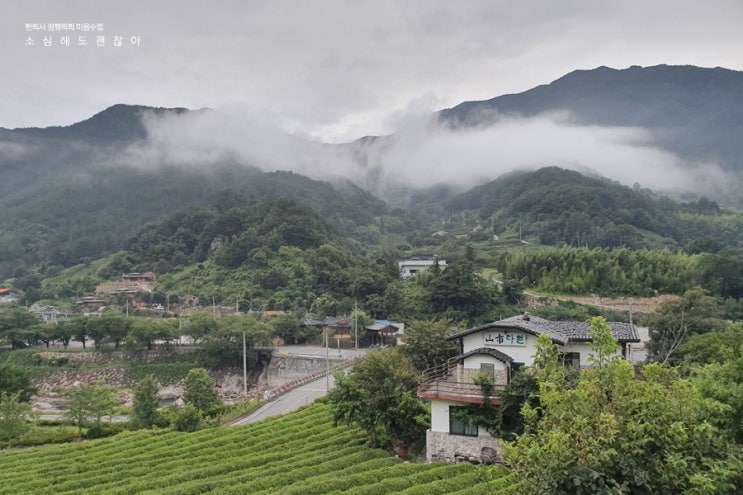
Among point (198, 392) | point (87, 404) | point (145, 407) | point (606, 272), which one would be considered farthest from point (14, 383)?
point (606, 272)

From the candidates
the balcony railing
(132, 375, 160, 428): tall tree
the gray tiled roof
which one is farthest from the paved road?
the gray tiled roof

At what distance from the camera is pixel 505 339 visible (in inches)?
765

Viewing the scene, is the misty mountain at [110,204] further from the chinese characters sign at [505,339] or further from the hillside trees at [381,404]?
the chinese characters sign at [505,339]

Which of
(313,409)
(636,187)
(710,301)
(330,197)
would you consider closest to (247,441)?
(313,409)

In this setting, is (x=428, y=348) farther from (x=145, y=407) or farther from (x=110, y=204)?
(x=110, y=204)

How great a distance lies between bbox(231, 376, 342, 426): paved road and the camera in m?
33.6

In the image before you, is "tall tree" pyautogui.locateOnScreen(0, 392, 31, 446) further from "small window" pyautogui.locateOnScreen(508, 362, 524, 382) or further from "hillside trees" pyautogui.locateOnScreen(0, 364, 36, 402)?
"small window" pyautogui.locateOnScreen(508, 362, 524, 382)

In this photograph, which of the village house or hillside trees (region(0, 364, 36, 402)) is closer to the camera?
hillside trees (region(0, 364, 36, 402))

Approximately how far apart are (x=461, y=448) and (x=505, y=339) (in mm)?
4161

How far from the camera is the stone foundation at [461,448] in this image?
17.4m

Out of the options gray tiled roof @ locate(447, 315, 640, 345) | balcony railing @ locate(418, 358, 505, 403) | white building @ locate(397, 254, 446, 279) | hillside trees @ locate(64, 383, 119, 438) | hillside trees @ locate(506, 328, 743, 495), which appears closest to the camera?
hillside trees @ locate(506, 328, 743, 495)

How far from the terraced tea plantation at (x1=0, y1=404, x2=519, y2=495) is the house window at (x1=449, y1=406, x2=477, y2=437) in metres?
1.23

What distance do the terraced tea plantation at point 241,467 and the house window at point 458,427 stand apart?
4.02 feet

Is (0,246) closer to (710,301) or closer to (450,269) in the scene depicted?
(450,269)
